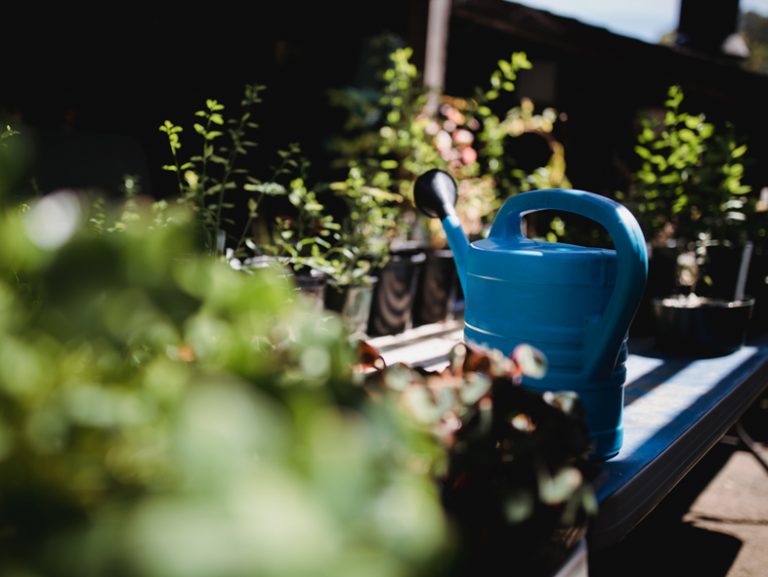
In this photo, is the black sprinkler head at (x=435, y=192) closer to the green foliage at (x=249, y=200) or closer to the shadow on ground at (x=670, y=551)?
the green foliage at (x=249, y=200)

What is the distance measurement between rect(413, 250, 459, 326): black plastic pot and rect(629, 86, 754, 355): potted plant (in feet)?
2.18

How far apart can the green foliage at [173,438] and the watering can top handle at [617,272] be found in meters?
0.53

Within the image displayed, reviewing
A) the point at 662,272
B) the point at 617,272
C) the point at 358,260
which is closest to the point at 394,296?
the point at 358,260

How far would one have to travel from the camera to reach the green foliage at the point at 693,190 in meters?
2.30

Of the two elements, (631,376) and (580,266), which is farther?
(631,376)

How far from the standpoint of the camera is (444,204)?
132 cm

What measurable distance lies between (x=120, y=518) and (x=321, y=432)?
11 centimetres

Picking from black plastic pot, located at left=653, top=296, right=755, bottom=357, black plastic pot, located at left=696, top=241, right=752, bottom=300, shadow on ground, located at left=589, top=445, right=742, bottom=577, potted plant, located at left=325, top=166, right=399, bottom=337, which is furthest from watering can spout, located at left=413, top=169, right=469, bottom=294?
shadow on ground, located at left=589, top=445, right=742, bottom=577

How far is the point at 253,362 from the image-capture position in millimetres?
462

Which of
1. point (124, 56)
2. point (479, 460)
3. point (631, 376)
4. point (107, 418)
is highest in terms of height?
point (124, 56)

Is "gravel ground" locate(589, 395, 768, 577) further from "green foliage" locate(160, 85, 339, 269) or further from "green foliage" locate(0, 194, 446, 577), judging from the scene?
"green foliage" locate(0, 194, 446, 577)

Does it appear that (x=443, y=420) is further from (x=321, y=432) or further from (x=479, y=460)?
(x=321, y=432)

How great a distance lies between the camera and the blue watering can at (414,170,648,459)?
0.91 m

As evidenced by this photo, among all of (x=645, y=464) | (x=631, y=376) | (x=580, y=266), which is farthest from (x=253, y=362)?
(x=631, y=376)
